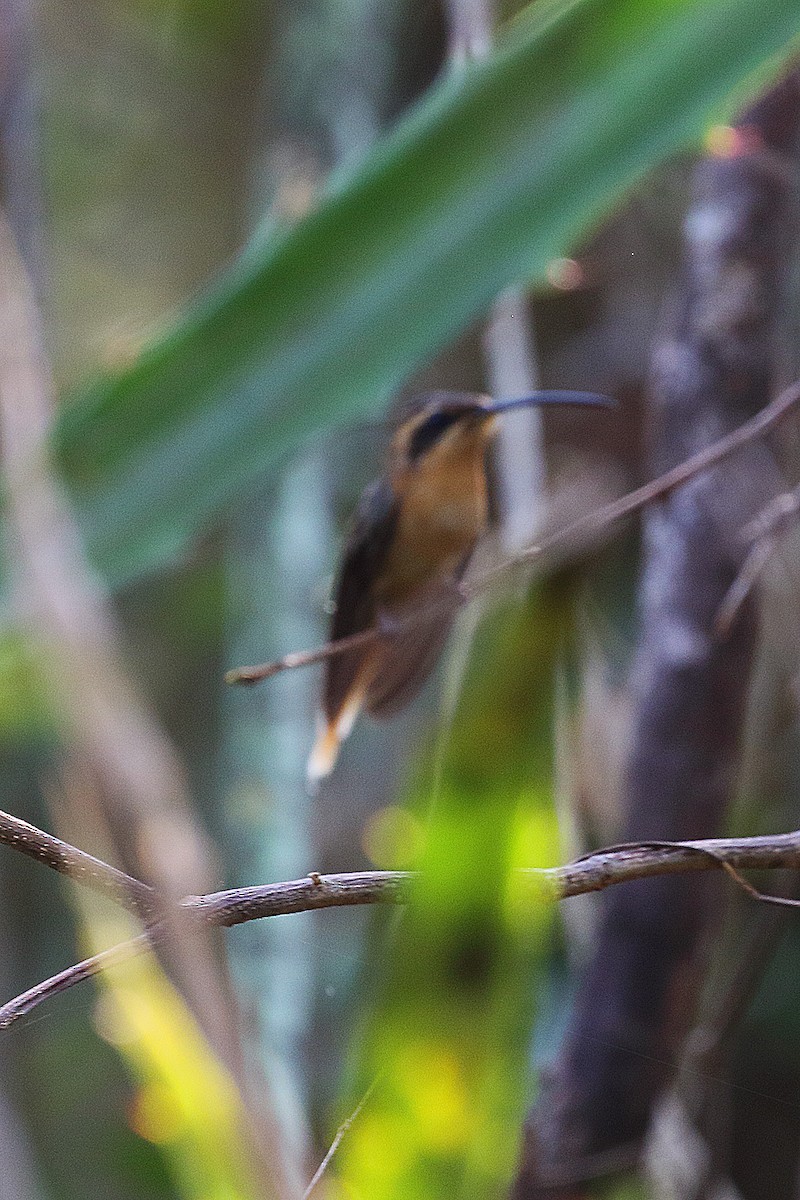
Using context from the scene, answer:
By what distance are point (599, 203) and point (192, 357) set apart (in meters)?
0.56

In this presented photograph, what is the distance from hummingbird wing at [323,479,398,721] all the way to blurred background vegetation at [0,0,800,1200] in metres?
0.17

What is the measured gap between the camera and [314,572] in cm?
286

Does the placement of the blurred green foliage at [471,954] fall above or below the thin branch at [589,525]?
below

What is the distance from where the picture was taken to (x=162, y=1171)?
48.5 inches

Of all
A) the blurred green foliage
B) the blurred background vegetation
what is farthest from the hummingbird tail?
the blurred green foliage

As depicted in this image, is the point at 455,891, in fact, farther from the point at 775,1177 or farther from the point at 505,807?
the point at 775,1177

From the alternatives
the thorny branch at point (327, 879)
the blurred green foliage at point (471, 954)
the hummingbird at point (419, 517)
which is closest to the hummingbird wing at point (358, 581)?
the hummingbird at point (419, 517)

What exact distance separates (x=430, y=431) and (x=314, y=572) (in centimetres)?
54

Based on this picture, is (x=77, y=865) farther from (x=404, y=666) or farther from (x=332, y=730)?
(x=332, y=730)

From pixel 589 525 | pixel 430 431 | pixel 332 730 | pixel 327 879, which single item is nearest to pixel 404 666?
pixel 332 730

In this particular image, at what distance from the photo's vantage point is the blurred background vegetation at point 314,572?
0.80 metres

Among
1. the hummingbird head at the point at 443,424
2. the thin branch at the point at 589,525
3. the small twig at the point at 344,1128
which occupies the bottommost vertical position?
the small twig at the point at 344,1128

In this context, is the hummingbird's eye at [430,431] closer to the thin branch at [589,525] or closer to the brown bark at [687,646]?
the brown bark at [687,646]

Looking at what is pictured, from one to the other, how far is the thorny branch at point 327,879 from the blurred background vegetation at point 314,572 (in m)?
0.02
